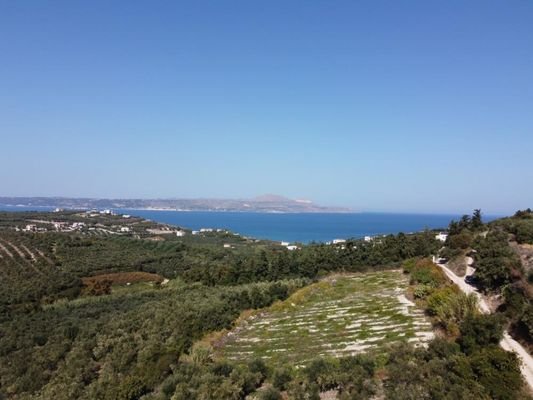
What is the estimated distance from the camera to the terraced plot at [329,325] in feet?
68.7

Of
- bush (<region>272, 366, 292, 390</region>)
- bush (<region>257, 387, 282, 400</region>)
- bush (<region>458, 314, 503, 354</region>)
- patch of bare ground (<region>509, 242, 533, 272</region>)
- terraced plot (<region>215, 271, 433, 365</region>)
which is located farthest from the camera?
patch of bare ground (<region>509, 242, 533, 272</region>)

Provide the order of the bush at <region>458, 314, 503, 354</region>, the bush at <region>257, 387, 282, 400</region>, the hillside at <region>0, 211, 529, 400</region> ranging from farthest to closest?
the bush at <region>458, 314, 503, 354</region>, the hillside at <region>0, 211, 529, 400</region>, the bush at <region>257, 387, 282, 400</region>

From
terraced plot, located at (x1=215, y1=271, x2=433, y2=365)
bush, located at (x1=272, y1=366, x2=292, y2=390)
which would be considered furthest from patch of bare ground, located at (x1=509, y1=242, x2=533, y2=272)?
bush, located at (x1=272, y1=366, x2=292, y2=390)

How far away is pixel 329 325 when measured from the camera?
82.6 feet

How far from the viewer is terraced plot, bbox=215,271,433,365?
2095cm

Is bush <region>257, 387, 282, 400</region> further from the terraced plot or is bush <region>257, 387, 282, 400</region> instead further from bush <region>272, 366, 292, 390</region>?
the terraced plot

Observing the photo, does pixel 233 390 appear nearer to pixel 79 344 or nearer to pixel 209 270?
pixel 79 344

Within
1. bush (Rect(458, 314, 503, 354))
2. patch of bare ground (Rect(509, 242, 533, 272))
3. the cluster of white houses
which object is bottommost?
the cluster of white houses

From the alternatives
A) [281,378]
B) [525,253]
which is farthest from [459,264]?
[281,378]

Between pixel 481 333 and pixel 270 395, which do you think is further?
pixel 481 333

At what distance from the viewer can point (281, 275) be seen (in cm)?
4941

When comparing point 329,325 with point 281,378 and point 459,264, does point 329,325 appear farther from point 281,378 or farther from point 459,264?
point 459,264

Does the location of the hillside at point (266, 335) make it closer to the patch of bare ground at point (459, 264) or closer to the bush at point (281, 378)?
the bush at point (281, 378)

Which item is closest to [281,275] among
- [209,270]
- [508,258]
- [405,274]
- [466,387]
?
[209,270]
